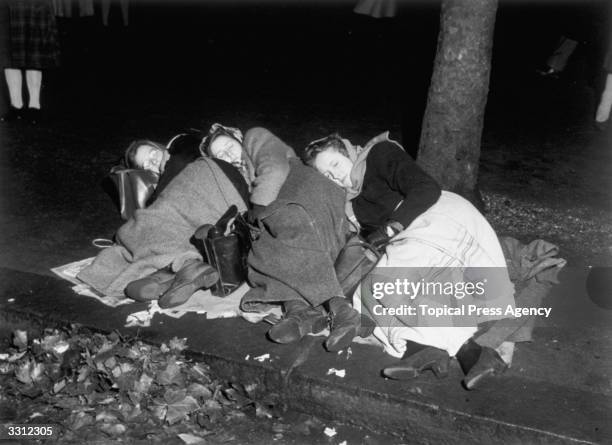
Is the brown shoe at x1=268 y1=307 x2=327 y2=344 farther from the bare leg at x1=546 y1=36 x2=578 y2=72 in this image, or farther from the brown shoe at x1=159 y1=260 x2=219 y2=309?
the bare leg at x1=546 y1=36 x2=578 y2=72

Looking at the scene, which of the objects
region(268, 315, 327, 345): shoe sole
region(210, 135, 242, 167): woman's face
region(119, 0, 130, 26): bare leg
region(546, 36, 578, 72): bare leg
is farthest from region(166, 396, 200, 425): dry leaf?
region(119, 0, 130, 26): bare leg

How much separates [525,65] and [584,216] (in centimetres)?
682

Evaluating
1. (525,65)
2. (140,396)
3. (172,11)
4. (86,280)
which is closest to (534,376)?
(140,396)

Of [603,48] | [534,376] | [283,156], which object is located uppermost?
[603,48]

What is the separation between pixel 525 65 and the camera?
11.3m

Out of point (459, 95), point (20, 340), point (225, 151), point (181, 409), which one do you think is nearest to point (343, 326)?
point (181, 409)

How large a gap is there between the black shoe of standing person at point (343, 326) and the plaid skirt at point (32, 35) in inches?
208

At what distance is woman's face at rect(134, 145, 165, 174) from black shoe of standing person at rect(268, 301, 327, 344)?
5.13 feet

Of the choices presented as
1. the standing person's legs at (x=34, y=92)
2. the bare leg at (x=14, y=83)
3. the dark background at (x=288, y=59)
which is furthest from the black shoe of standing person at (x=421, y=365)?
the bare leg at (x=14, y=83)

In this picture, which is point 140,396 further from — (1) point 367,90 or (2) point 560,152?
(1) point 367,90

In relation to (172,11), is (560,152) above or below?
below

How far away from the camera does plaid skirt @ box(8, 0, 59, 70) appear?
7.18 m

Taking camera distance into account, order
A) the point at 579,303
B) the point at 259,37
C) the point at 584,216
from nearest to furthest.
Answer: the point at 579,303 < the point at 584,216 < the point at 259,37

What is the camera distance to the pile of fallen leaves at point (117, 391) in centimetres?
315
